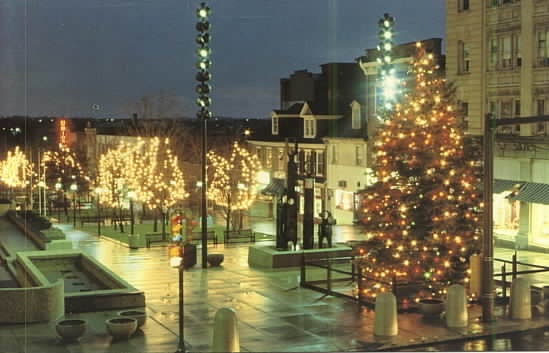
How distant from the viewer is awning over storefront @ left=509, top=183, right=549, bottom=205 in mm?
31422

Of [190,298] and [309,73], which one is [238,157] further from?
[190,298]

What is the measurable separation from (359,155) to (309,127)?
6.51 meters

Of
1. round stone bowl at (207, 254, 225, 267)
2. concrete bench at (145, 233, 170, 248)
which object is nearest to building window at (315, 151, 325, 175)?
concrete bench at (145, 233, 170, 248)

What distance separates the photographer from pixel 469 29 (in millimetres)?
35875

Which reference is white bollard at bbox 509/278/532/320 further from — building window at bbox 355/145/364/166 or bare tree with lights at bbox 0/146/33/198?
bare tree with lights at bbox 0/146/33/198

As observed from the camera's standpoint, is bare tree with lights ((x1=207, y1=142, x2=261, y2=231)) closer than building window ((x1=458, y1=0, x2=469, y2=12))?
No

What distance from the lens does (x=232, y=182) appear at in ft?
164

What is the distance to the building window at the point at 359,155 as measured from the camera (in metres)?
48.3

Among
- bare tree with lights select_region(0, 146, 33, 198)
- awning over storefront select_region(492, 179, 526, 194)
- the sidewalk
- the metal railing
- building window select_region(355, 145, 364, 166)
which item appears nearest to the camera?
the sidewalk

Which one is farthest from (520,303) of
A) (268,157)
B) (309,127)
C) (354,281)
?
(268,157)

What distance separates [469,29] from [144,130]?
1143 inches

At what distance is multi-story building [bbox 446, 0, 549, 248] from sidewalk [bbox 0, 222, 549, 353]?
9529 mm

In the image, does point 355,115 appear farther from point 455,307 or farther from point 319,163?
point 455,307

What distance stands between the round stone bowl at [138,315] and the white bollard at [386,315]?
195 inches
